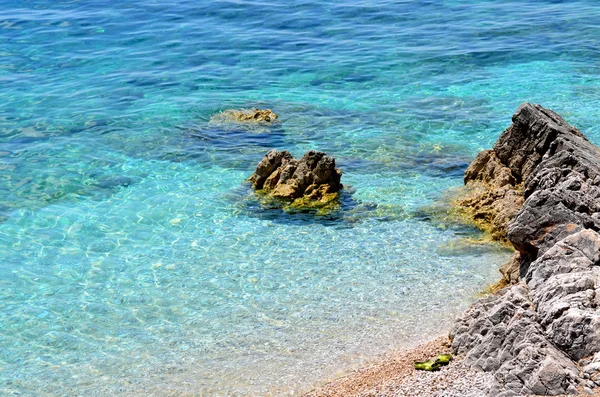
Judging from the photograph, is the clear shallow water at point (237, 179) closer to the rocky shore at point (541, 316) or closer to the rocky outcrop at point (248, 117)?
the rocky outcrop at point (248, 117)

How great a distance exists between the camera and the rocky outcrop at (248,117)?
78.5 ft

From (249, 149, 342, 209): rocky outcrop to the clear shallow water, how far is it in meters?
0.61

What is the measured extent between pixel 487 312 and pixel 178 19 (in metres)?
29.9

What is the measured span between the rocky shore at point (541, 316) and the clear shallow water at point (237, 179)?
67.0 inches

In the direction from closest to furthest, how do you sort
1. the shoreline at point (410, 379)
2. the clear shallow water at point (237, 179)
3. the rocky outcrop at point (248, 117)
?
the shoreline at point (410, 379), the clear shallow water at point (237, 179), the rocky outcrop at point (248, 117)

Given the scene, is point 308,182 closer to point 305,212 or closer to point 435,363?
point 305,212

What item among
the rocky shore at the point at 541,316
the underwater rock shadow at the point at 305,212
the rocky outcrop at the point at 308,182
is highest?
the rocky shore at the point at 541,316

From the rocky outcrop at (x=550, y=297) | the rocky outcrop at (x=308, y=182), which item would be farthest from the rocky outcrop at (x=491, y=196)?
the rocky outcrop at (x=308, y=182)

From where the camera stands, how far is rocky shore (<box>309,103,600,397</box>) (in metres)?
9.20

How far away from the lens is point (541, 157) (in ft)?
50.1

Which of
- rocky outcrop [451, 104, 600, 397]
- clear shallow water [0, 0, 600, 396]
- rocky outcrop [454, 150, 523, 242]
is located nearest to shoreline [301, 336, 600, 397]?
rocky outcrop [451, 104, 600, 397]

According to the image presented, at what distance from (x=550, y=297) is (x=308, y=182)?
348 inches

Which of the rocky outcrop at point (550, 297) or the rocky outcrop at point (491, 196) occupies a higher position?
the rocky outcrop at point (550, 297)

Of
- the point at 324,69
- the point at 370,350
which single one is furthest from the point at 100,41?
the point at 370,350
